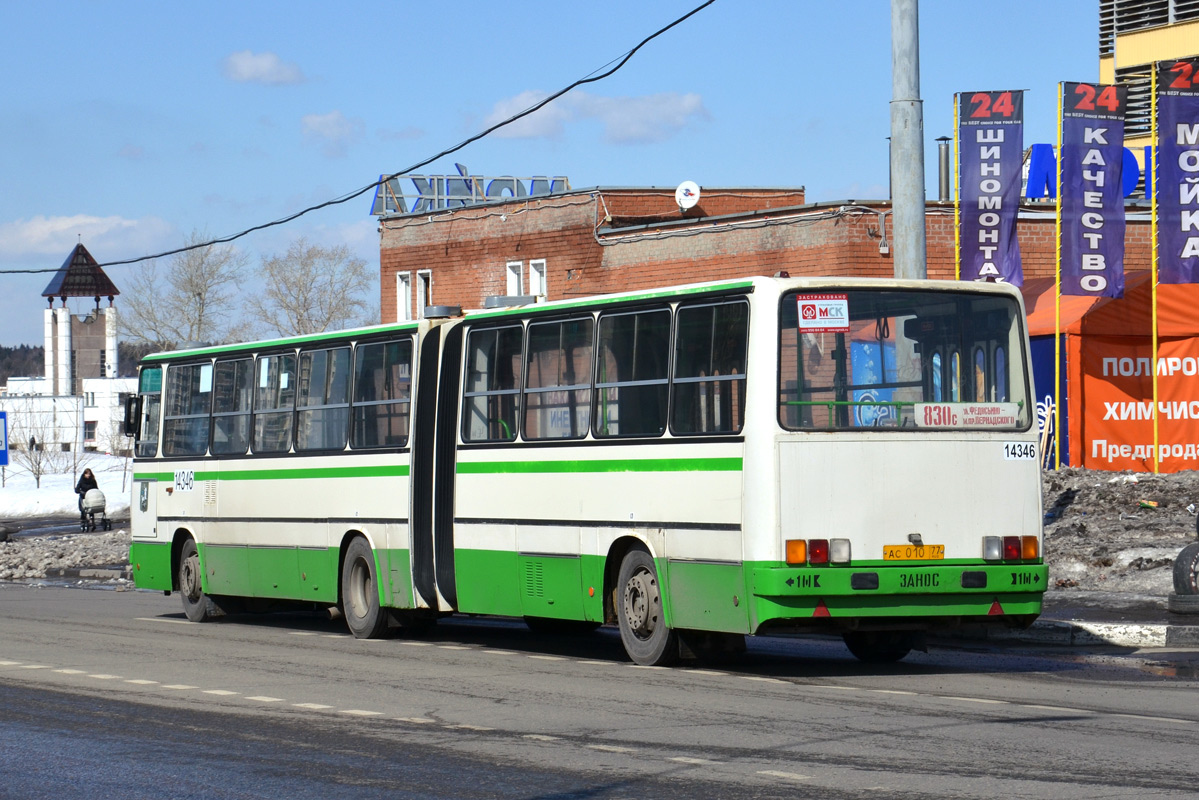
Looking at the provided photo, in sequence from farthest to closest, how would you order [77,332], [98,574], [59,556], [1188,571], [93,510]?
[77,332] < [93,510] < [59,556] < [98,574] < [1188,571]

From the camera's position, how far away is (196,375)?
19641 millimetres

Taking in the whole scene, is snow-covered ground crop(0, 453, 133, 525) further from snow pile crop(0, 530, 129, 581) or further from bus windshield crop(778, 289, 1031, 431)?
bus windshield crop(778, 289, 1031, 431)

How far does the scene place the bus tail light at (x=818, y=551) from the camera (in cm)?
1196

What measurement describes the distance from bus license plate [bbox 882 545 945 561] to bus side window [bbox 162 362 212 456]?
9548 millimetres

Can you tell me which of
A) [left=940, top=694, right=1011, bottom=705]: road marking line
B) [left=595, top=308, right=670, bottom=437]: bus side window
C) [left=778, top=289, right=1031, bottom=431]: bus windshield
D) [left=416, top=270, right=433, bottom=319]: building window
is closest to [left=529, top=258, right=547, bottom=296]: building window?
[left=416, top=270, right=433, bottom=319]: building window

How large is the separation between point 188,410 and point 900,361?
9919mm

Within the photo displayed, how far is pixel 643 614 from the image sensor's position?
43.7 ft

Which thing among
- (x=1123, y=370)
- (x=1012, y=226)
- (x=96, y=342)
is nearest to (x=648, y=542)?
(x=1012, y=226)

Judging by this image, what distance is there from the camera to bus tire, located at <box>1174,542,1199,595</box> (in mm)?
15742

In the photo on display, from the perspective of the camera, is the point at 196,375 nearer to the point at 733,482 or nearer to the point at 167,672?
the point at 167,672

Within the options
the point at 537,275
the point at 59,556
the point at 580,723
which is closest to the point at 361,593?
the point at 580,723

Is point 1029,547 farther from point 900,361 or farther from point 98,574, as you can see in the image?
Answer: point 98,574

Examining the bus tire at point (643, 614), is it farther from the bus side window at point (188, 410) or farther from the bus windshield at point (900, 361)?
the bus side window at point (188, 410)

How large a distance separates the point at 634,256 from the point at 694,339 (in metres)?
26.6
